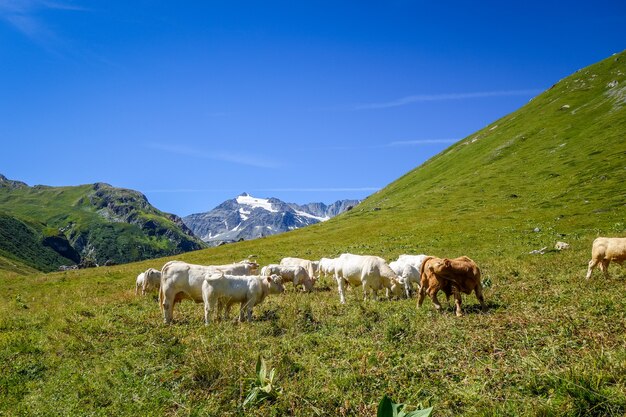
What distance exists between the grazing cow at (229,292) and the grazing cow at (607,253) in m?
14.1

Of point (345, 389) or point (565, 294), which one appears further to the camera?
point (565, 294)

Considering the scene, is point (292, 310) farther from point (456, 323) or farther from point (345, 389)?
point (345, 389)

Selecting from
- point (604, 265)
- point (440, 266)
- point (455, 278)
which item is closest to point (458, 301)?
point (455, 278)

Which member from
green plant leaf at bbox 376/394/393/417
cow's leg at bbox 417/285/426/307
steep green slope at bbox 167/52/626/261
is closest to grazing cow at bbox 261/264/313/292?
cow's leg at bbox 417/285/426/307

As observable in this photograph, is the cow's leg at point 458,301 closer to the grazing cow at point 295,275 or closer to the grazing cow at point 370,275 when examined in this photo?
the grazing cow at point 370,275

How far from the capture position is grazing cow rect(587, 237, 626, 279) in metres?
17.2

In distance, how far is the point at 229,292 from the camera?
48.4ft

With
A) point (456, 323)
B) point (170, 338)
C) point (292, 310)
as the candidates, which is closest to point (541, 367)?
point (456, 323)

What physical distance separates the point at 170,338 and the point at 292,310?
416 centimetres

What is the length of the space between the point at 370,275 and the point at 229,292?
22.7ft

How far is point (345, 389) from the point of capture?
752 centimetres

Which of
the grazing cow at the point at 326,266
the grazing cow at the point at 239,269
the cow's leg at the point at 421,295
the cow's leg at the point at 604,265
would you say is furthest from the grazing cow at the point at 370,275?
the cow's leg at the point at 604,265

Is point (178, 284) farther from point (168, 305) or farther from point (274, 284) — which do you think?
point (274, 284)

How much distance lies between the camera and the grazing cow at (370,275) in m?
18.1
